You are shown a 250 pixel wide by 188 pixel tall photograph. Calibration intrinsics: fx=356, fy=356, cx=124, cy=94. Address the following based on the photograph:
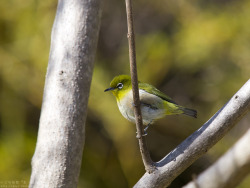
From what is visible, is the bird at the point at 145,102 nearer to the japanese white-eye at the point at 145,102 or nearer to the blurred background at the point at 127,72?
the japanese white-eye at the point at 145,102

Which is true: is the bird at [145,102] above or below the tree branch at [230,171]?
above

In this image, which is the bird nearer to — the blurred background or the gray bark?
the gray bark

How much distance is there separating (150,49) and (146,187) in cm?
239

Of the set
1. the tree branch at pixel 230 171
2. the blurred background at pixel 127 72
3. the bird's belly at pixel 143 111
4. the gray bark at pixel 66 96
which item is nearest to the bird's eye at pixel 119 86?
the bird's belly at pixel 143 111

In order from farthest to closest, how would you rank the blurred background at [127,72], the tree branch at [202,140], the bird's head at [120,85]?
the blurred background at [127,72]
the bird's head at [120,85]
the tree branch at [202,140]

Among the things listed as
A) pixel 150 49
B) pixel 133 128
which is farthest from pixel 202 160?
pixel 150 49

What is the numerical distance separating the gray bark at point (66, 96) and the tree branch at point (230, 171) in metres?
0.77

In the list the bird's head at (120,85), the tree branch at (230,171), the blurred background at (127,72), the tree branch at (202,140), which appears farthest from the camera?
the blurred background at (127,72)

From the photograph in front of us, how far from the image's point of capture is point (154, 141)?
4.00 meters

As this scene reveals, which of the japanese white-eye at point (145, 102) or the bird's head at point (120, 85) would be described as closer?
the japanese white-eye at point (145, 102)

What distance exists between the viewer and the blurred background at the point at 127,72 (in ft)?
12.1

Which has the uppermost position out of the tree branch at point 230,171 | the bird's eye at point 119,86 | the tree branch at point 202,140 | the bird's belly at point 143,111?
the bird's eye at point 119,86

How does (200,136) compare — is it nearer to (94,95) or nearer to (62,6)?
(62,6)

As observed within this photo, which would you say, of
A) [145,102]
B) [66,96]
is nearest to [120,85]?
[145,102]
